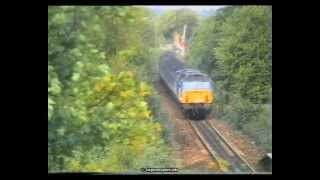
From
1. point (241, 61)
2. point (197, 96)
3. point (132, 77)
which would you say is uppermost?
point (241, 61)

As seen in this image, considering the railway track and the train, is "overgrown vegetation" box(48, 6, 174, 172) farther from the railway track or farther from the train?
the railway track

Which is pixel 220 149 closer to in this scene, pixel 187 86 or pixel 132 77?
pixel 187 86

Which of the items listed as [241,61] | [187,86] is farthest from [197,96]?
[241,61]

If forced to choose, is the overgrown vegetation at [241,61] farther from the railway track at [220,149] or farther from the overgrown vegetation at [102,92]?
the overgrown vegetation at [102,92]

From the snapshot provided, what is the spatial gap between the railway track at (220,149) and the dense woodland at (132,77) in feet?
0.50

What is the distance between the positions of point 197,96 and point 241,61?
0.41 metres

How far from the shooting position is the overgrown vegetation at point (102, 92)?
15.1 ft

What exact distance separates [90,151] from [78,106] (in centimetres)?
34

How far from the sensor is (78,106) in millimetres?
4625

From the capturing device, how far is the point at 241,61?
183 inches

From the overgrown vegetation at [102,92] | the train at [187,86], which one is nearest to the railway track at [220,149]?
the train at [187,86]

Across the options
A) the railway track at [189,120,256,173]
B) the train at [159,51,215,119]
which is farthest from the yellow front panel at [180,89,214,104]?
the railway track at [189,120,256,173]
